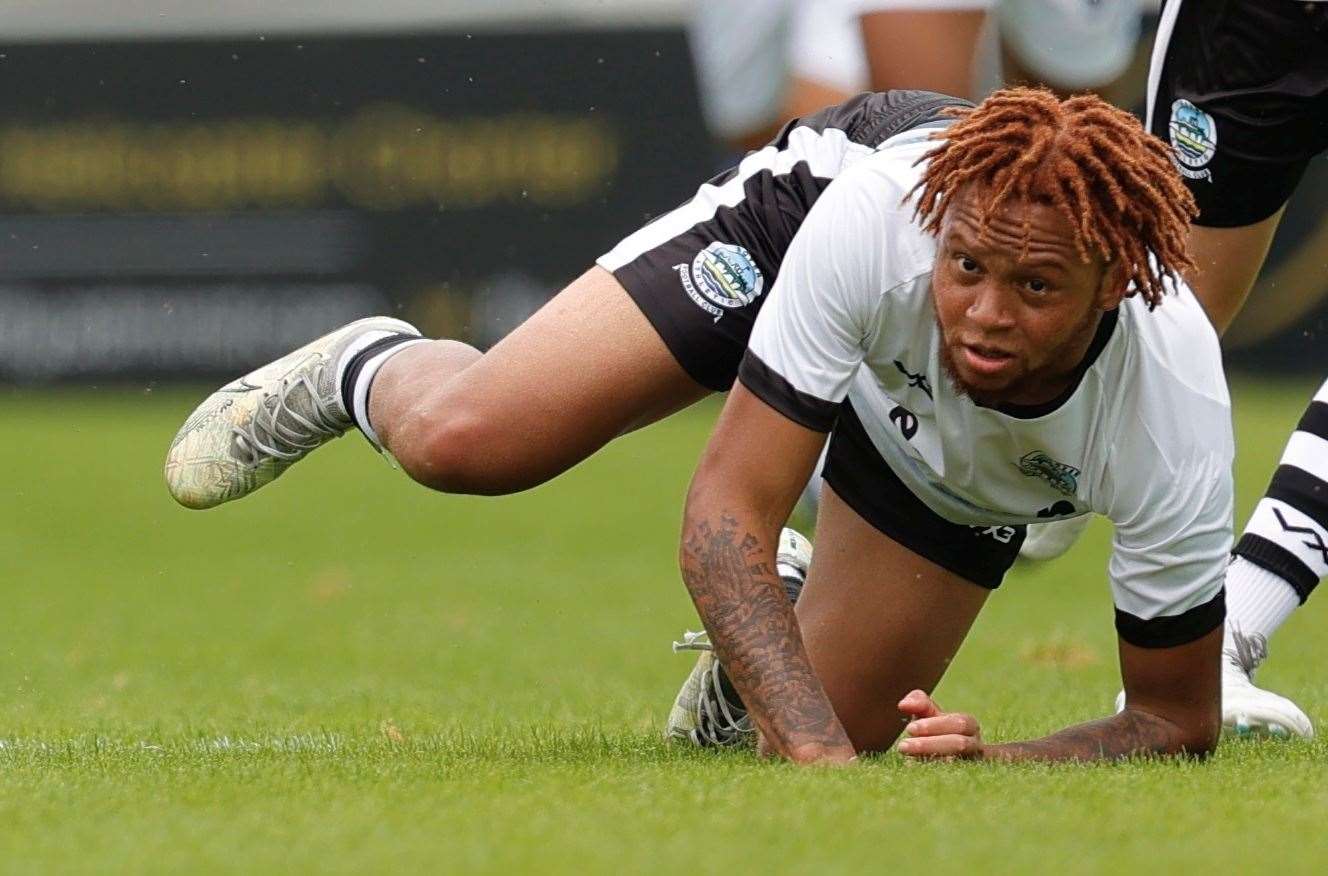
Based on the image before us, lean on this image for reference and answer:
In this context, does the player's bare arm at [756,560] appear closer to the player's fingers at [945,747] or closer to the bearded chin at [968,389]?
the player's fingers at [945,747]

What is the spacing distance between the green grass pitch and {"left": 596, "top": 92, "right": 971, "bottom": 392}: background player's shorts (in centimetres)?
75

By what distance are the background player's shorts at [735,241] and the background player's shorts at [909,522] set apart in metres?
0.26

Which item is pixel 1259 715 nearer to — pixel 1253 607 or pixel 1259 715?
pixel 1259 715

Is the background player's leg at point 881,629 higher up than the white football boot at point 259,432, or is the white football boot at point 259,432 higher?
the white football boot at point 259,432

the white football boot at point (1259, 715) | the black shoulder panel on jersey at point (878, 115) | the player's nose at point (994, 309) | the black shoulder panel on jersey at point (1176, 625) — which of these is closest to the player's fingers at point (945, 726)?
the black shoulder panel on jersey at point (1176, 625)

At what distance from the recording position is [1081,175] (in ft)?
10.2

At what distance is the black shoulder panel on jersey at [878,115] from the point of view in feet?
12.9

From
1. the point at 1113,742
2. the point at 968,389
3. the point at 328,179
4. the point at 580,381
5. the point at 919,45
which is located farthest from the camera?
the point at 328,179

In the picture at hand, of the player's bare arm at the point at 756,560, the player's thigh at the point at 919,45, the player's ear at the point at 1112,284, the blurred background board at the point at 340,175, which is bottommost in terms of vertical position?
the blurred background board at the point at 340,175

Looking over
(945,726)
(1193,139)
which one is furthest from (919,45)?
(945,726)

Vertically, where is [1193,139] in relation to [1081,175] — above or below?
below

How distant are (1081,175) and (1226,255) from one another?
155cm

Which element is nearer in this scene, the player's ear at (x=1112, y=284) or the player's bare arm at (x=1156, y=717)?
the player's ear at (x=1112, y=284)

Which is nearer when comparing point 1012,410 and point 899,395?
point 1012,410
